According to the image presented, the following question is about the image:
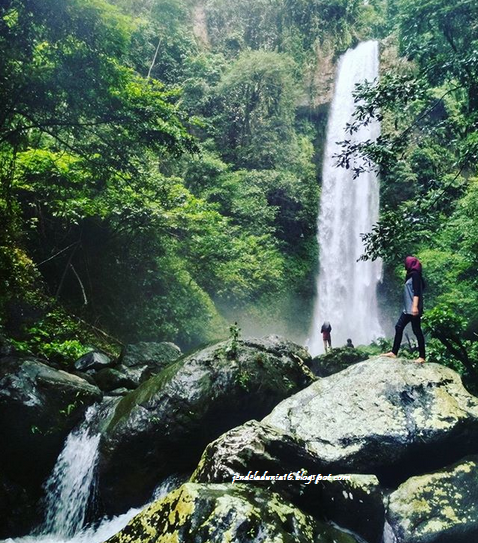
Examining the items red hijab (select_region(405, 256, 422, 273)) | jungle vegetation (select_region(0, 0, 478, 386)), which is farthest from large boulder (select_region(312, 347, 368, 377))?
red hijab (select_region(405, 256, 422, 273))

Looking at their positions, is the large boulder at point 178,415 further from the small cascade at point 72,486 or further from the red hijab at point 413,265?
the red hijab at point 413,265

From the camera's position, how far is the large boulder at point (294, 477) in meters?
3.93

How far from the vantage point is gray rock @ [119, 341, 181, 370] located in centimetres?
896

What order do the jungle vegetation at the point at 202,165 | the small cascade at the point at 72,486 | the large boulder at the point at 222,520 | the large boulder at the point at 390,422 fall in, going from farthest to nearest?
the jungle vegetation at the point at 202,165, the small cascade at the point at 72,486, the large boulder at the point at 390,422, the large boulder at the point at 222,520

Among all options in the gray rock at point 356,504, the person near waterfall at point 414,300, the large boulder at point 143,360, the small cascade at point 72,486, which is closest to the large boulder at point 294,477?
the gray rock at point 356,504

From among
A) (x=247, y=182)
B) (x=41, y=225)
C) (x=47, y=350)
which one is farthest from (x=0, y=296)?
(x=247, y=182)

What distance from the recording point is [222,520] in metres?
3.14

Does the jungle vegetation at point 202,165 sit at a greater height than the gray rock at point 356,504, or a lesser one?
greater

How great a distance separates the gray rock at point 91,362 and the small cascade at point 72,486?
174 cm

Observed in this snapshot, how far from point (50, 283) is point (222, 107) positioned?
14.7 meters

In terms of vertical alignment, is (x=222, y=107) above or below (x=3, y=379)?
above

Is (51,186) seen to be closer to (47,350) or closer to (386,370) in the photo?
(47,350)

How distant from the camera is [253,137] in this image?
22094 mm

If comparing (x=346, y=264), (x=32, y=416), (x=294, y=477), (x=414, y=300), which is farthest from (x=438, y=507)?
(x=346, y=264)
